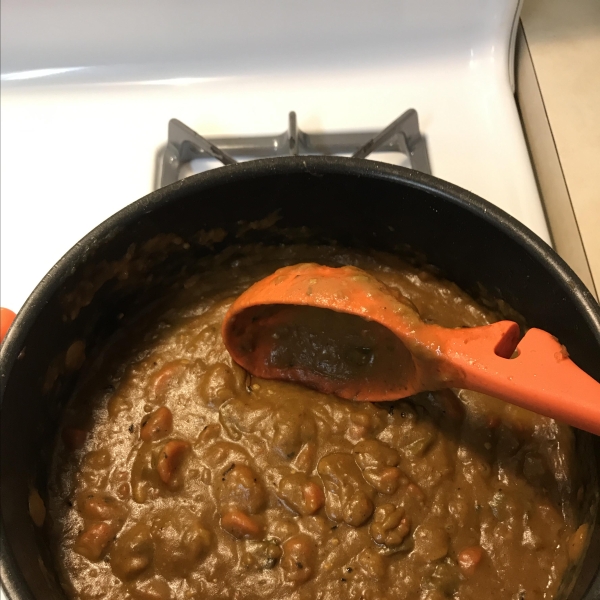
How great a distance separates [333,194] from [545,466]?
0.62 meters

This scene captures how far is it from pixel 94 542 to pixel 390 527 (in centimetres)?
50

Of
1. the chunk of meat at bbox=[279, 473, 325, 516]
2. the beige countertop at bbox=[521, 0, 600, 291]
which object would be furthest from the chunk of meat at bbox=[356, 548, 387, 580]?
the beige countertop at bbox=[521, 0, 600, 291]

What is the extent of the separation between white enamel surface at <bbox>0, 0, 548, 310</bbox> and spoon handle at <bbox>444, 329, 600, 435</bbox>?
0.51 meters

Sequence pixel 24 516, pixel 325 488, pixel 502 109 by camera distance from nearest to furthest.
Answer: pixel 24 516 → pixel 325 488 → pixel 502 109

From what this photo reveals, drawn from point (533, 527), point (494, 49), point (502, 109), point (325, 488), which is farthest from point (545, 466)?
point (494, 49)

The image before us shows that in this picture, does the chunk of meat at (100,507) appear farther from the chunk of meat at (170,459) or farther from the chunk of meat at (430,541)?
the chunk of meat at (430,541)

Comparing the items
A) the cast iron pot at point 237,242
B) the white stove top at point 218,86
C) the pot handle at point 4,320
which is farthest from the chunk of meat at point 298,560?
the white stove top at point 218,86

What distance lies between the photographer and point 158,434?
1.05m

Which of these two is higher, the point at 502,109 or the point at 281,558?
the point at 502,109

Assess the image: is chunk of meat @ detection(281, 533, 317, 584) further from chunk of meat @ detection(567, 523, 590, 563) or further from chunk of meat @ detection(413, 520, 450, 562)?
chunk of meat @ detection(567, 523, 590, 563)

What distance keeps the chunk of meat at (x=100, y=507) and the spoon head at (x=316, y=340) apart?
331 mm

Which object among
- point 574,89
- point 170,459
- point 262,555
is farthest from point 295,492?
point 574,89

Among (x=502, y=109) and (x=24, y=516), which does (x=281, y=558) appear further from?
(x=502, y=109)

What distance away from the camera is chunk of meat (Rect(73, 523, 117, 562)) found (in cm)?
96
